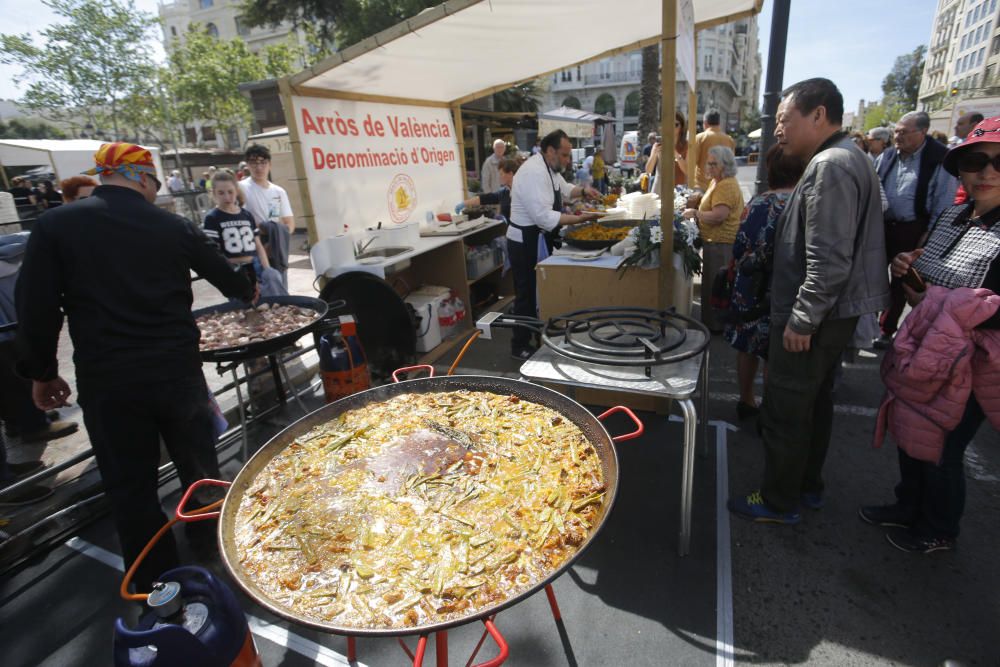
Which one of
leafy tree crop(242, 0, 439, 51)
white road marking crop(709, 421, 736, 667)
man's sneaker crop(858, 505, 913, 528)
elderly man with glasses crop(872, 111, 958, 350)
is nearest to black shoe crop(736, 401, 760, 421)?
white road marking crop(709, 421, 736, 667)

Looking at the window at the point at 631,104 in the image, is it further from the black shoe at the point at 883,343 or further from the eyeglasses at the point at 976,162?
the eyeglasses at the point at 976,162

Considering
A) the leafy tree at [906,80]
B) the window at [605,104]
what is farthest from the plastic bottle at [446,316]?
the leafy tree at [906,80]

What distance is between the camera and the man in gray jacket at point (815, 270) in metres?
2.12

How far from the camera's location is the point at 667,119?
3188 mm

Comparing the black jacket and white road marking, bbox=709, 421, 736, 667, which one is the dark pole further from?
the black jacket

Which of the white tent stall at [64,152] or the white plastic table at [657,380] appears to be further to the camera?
the white tent stall at [64,152]

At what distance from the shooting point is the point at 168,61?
32.3 metres

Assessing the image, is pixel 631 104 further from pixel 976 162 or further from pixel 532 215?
pixel 976 162

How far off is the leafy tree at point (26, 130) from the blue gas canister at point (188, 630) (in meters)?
67.0

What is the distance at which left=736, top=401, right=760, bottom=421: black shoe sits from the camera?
12.7ft

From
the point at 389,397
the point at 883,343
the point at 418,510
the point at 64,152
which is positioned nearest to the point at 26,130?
the point at 64,152

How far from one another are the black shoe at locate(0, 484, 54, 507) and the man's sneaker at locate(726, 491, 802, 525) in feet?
15.2

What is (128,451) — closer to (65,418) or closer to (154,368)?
(154,368)

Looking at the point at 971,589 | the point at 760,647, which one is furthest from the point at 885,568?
the point at 760,647
